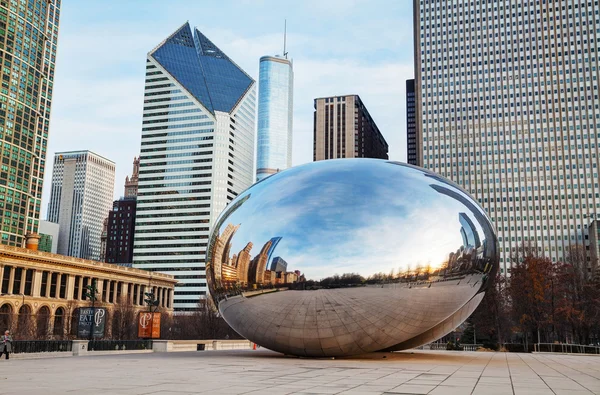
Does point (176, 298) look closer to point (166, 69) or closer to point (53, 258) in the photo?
point (166, 69)

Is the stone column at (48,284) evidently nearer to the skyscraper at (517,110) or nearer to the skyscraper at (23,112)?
the skyscraper at (23,112)

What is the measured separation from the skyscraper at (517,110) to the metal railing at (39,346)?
123 m

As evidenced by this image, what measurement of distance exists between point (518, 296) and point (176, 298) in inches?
5422

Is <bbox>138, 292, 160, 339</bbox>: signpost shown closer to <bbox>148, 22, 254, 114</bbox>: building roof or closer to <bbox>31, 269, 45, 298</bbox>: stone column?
<bbox>31, 269, 45, 298</bbox>: stone column

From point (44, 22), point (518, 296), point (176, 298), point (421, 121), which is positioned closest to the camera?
point (518, 296)

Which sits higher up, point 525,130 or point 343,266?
point 525,130

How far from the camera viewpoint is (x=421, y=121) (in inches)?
5965

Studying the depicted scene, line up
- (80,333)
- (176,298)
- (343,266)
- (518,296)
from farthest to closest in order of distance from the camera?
(176,298) < (518,296) < (80,333) < (343,266)

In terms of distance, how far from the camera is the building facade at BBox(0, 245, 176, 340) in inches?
3406

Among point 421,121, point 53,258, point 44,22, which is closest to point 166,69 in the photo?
point 44,22

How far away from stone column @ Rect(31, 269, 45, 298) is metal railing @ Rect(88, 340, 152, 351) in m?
69.4

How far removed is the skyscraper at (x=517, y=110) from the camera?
460ft

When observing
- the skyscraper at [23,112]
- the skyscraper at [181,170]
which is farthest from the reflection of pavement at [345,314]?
the skyscraper at [181,170]

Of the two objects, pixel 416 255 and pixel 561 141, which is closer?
pixel 416 255
